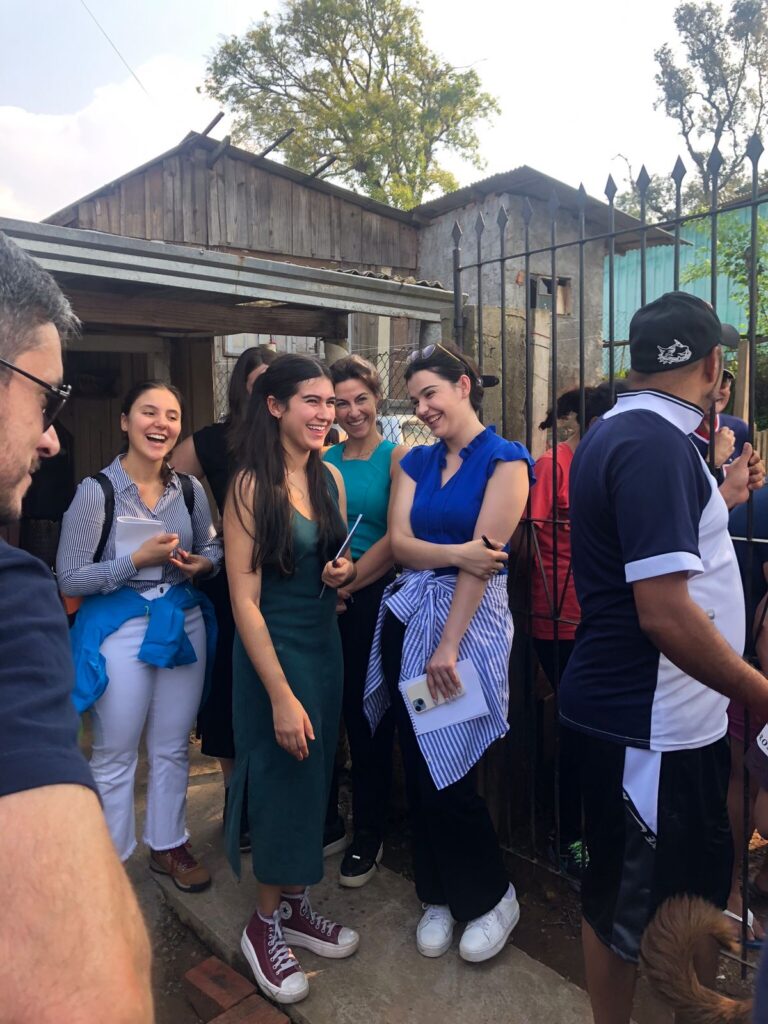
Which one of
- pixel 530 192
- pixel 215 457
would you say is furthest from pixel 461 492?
pixel 530 192

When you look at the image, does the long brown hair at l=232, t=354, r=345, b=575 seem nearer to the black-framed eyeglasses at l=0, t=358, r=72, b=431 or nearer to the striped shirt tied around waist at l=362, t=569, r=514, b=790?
the striped shirt tied around waist at l=362, t=569, r=514, b=790

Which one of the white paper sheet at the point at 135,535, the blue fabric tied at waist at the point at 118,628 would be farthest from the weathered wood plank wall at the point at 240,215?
the blue fabric tied at waist at the point at 118,628

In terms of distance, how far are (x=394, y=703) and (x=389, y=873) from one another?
89 cm

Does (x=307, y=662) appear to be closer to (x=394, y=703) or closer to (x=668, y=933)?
(x=394, y=703)

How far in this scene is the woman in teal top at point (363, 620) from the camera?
3.06 meters

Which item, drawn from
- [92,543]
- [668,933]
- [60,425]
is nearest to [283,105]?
[60,425]

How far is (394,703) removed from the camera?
2.72 meters

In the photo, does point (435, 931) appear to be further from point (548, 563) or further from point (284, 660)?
point (548, 563)

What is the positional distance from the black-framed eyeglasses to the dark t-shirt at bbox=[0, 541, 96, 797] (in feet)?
0.91

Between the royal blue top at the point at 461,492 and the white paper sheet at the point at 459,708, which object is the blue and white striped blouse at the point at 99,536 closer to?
the royal blue top at the point at 461,492

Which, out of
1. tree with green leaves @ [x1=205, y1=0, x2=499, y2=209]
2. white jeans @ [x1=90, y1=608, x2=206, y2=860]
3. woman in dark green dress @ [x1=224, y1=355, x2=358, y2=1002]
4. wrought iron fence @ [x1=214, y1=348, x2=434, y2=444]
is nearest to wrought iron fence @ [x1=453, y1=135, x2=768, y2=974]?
woman in dark green dress @ [x1=224, y1=355, x2=358, y2=1002]

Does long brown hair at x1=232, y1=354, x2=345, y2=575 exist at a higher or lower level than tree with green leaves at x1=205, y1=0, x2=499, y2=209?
lower

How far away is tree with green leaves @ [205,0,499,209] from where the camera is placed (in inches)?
802

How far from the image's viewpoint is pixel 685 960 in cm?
134
